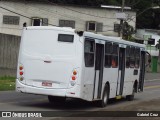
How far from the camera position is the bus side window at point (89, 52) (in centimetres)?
1732

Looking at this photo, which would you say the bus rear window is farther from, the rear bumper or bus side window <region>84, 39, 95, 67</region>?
the rear bumper

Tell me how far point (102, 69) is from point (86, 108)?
158 centimetres

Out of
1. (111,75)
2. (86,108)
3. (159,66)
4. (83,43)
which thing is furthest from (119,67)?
(159,66)

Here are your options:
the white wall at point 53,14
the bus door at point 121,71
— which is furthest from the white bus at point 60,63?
the white wall at point 53,14

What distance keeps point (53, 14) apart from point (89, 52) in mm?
44979

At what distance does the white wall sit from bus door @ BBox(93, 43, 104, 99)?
43052mm

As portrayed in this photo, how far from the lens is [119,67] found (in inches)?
843

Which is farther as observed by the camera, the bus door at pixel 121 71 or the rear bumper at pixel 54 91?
the bus door at pixel 121 71

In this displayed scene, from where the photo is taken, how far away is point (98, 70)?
18609 mm

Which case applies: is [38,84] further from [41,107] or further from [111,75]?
[111,75]

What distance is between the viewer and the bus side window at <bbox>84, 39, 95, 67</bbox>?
1732cm

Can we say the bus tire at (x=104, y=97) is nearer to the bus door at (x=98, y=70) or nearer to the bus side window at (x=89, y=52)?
the bus door at (x=98, y=70)

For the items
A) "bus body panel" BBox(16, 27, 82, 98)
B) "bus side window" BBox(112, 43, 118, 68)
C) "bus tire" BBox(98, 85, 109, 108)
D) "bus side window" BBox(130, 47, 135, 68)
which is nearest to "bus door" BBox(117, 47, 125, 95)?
"bus side window" BBox(112, 43, 118, 68)

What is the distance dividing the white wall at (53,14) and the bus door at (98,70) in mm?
43052
